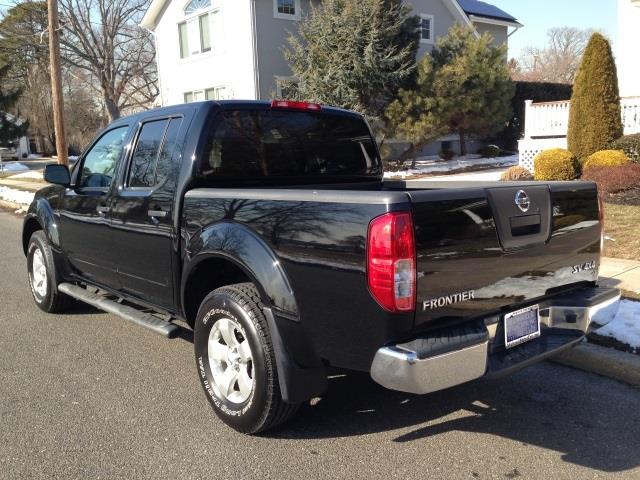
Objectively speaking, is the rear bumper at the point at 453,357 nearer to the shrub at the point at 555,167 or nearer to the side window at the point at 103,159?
the side window at the point at 103,159

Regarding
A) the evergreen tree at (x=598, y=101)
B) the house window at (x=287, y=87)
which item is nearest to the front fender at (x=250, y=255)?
the evergreen tree at (x=598, y=101)

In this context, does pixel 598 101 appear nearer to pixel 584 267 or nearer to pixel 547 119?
pixel 547 119

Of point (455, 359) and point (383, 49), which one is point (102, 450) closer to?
point (455, 359)

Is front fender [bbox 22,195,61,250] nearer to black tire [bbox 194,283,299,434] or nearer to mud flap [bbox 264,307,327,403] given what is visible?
black tire [bbox 194,283,299,434]

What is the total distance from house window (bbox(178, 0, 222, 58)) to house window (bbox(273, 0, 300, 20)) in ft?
7.75

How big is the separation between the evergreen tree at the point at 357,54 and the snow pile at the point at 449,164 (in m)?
2.35

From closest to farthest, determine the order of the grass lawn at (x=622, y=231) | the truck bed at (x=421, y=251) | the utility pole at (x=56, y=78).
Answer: the truck bed at (x=421, y=251) → the grass lawn at (x=622, y=231) → the utility pole at (x=56, y=78)

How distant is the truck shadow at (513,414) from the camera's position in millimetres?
3352

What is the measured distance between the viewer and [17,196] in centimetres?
1847

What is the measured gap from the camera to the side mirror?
208 inches

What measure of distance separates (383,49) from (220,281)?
1551cm

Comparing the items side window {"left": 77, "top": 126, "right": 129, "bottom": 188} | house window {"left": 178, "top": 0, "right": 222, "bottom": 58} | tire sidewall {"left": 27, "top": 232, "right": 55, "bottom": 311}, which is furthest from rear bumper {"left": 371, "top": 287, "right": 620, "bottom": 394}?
house window {"left": 178, "top": 0, "right": 222, "bottom": 58}

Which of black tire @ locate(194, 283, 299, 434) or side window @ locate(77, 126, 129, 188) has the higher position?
side window @ locate(77, 126, 129, 188)

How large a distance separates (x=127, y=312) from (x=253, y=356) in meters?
1.71
